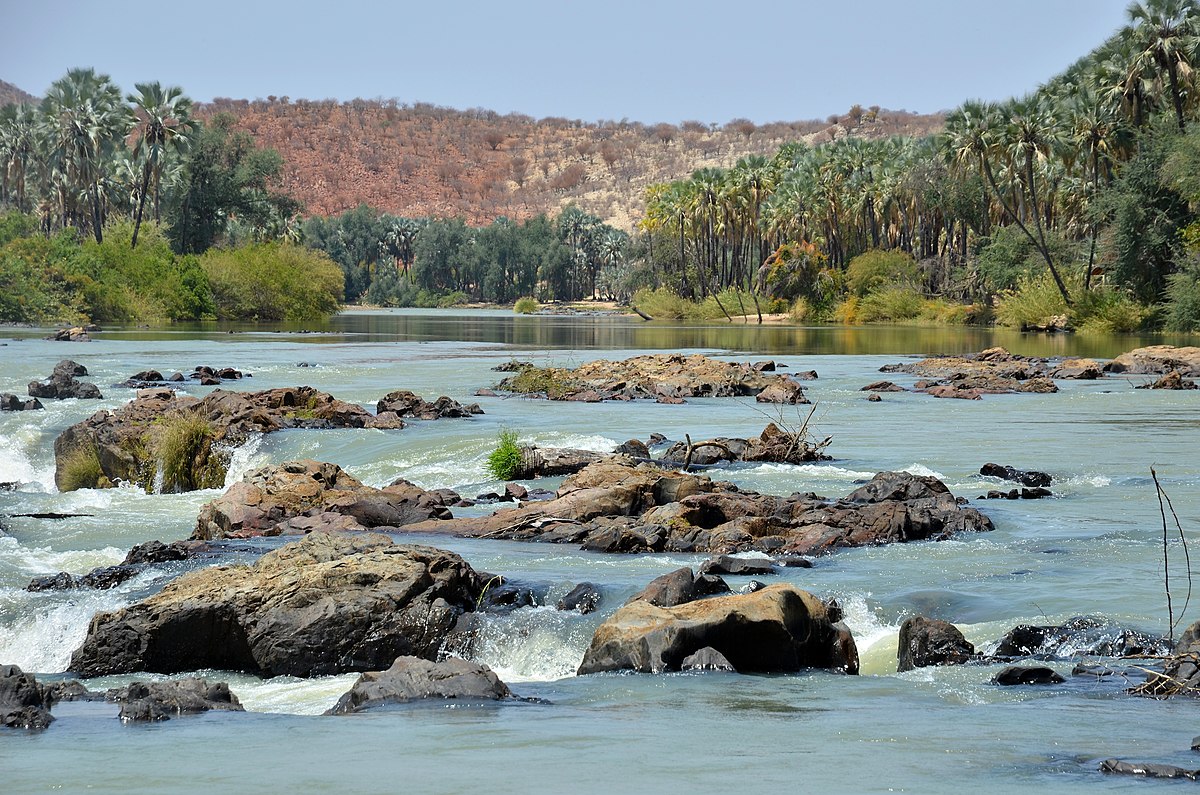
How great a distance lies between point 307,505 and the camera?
18.3 m

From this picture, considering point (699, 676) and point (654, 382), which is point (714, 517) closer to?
point (699, 676)

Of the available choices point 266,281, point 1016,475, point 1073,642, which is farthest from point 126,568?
point 266,281

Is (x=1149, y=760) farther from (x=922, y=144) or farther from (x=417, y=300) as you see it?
(x=417, y=300)

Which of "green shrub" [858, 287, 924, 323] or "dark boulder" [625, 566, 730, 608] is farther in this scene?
"green shrub" [858, 287, 924, 323]

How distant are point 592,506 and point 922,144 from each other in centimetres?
9195

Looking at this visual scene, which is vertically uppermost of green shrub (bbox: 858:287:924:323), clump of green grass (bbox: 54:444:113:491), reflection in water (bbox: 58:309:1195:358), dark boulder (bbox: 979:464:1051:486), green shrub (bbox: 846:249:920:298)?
green shrub (bbox: 846:249:920:298)

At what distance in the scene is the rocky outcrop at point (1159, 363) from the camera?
41344 mm

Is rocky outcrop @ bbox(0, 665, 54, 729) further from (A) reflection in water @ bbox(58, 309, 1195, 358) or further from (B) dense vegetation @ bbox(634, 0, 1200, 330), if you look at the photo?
(B) dense vegetation @ bbox(634, 0, 1200, 330)

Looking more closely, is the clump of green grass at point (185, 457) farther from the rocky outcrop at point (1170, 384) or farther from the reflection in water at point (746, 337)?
the reflection in water at point (746, 337)

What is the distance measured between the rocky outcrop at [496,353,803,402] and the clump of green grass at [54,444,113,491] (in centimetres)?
1428

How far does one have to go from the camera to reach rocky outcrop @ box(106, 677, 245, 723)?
9148mm

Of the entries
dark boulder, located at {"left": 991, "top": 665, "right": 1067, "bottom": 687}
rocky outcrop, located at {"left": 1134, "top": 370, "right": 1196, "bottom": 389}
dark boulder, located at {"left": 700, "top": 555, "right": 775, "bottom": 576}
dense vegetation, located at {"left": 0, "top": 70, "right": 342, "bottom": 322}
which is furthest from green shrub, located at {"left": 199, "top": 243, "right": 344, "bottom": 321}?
dark boulder, located at {"left": 991, "top": 665, "right": 1067, "bottom": 687}

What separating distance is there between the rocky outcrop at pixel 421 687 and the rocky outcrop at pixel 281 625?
5.02ft

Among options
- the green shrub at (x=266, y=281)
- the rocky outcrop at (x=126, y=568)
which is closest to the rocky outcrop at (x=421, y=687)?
the rocky outcrop at (x=126, y=568)
